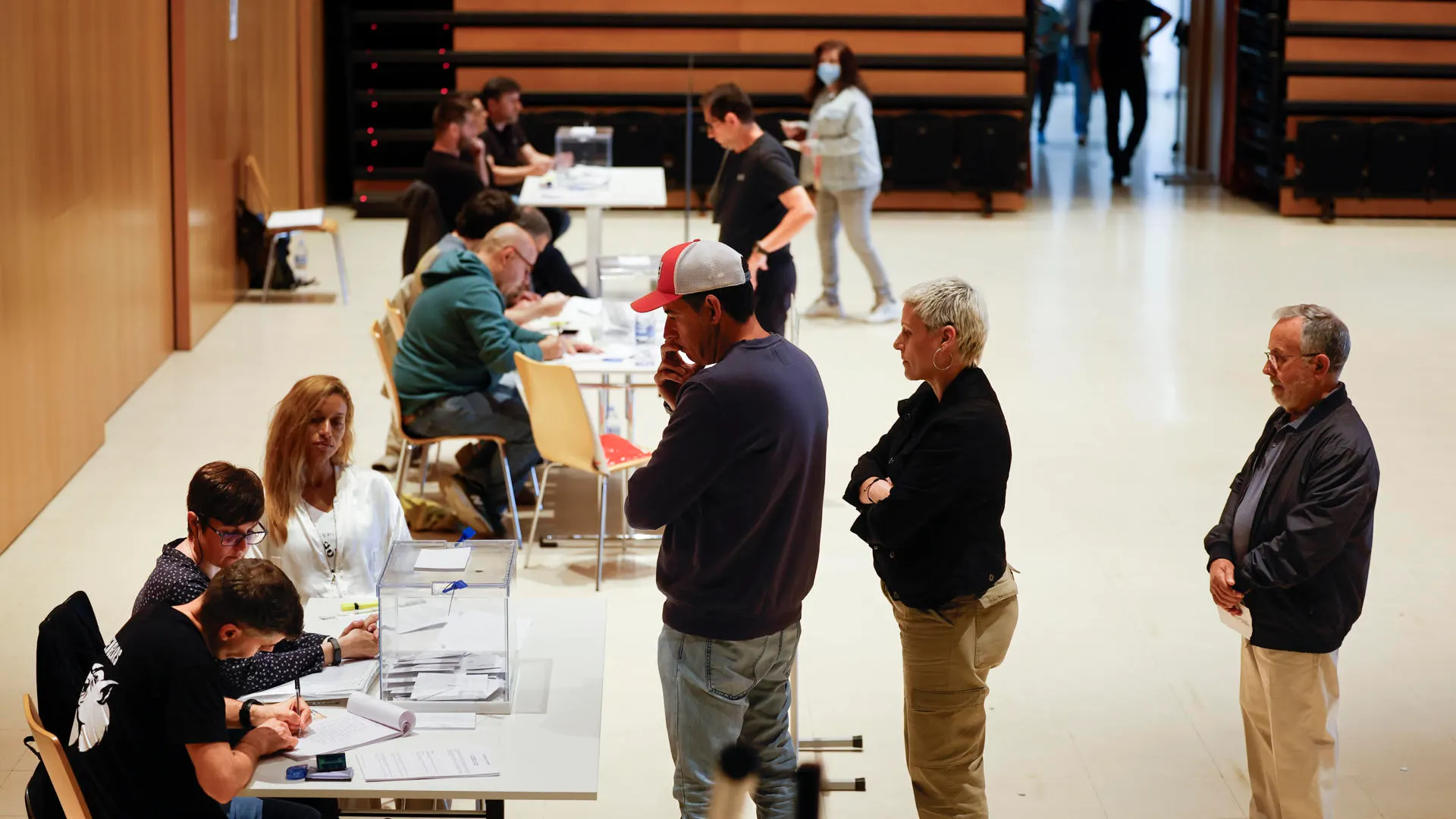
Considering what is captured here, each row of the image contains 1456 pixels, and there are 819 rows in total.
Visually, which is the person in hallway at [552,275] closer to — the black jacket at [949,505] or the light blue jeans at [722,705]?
the black jacket at [949,505]

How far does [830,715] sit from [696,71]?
10231 millimetres

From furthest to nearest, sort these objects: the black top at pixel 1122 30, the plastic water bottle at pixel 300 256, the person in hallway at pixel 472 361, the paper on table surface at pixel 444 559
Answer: the black top at pixel 1122 30 < the plastic water bottle at pixel 300 256 < the person in hallway at pixel 472 361 < the paper on table surface at pixel 444 559

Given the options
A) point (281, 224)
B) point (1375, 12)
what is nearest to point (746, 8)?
point (281, 224)

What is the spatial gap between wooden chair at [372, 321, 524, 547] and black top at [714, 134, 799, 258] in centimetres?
190

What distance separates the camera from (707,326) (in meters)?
3.29

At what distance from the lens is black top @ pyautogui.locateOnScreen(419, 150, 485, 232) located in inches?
325

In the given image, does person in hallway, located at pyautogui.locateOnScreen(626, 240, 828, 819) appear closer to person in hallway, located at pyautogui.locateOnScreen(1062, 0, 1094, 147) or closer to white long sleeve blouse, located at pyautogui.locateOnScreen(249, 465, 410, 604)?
white long sleeve blouse, located at pyautogui.locateOnScreen(249, 465, 410, 604)

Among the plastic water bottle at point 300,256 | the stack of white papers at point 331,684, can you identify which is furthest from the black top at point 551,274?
the stack of white papers at point 331,684

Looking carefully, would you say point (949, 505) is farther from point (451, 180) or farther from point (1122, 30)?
point (1122, 30)

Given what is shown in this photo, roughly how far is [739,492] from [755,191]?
468 centimetres

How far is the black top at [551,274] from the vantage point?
799cm

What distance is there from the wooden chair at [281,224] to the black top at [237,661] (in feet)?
23.2

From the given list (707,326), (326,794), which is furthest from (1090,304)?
(326,794)

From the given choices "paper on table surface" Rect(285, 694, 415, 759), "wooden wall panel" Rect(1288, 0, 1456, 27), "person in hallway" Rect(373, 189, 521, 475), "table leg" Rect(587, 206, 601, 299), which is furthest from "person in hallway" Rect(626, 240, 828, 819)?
"wooden wall panel" Rect(1288, 0, 1456, 27)
